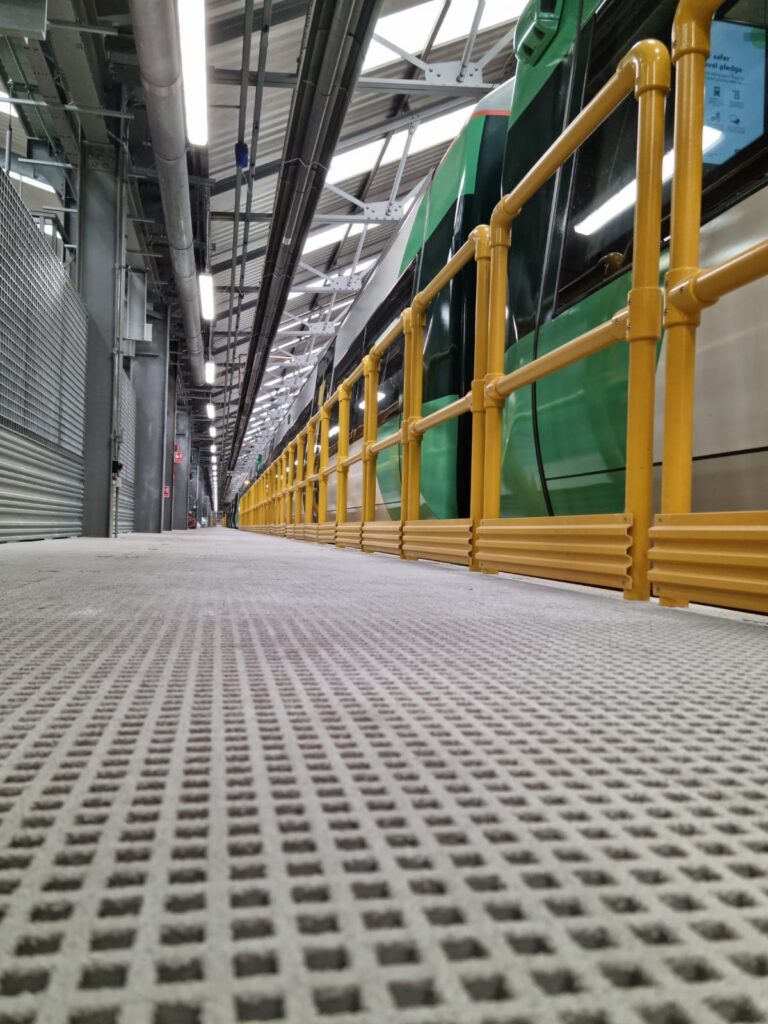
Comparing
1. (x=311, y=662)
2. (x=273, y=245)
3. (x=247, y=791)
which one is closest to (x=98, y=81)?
(x=273, y=245)

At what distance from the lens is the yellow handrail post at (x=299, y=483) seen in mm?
9141

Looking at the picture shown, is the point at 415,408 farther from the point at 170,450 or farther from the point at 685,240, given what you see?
the point at 170,450

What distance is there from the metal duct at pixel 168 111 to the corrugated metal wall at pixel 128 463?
6.73 feet

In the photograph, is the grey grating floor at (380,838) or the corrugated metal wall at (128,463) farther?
the corrugated metal wall at (128,463)

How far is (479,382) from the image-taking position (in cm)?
302

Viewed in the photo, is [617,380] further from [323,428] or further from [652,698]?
[323,428]

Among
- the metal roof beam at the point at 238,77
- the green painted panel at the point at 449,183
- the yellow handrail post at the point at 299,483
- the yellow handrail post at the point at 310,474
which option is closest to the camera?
the green painted panel at the point at 449,183

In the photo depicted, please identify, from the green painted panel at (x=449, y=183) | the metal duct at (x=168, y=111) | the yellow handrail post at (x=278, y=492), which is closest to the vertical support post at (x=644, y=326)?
the green painted panel at (x=449, y=183)

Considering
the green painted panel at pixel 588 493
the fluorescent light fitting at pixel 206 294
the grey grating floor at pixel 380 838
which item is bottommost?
the grey grating floor at pixel 380 838

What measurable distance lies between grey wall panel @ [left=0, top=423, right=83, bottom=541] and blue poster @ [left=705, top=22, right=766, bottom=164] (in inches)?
182

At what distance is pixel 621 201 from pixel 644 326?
27.3 inches

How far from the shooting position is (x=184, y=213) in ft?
23.3

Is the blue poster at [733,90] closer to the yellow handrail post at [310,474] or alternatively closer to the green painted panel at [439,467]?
the green painted panel at [439,467]

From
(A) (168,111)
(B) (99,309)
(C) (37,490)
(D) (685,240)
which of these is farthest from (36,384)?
(D) (685,240)
